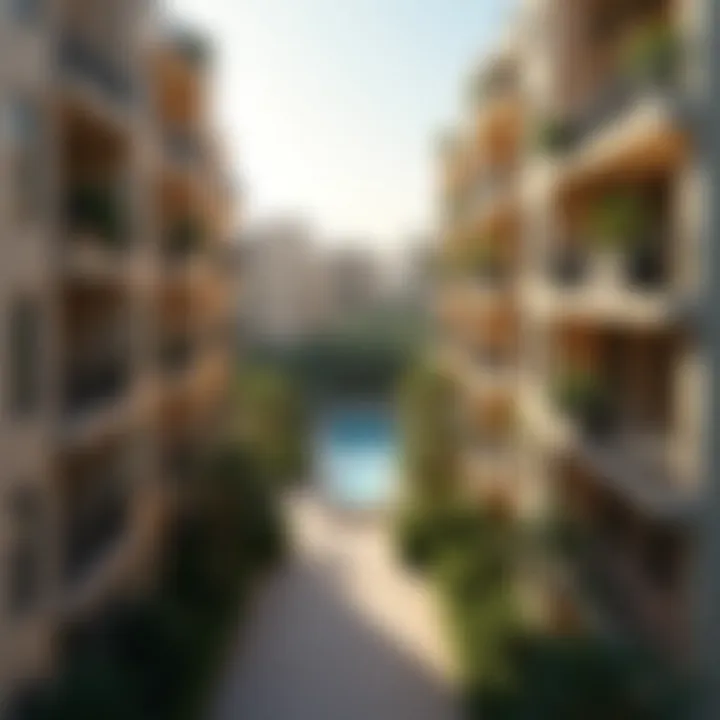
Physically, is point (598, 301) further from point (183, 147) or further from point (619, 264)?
point (183, 147)

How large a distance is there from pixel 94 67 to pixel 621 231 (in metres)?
4.01

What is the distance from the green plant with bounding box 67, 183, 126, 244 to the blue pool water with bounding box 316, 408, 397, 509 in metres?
8.60

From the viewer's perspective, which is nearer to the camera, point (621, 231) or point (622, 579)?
point (621, 231)

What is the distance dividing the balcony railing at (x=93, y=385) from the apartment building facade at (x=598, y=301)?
3.66 m

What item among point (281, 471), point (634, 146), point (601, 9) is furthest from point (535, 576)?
point (281, 471)

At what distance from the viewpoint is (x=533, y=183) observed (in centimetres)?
890

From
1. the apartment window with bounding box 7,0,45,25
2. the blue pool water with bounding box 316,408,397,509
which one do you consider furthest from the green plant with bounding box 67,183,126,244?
the blue pool water with bounding box 316,408,397,509

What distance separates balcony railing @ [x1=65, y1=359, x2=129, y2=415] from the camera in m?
6.66

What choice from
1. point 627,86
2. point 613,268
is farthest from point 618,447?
point 627,86

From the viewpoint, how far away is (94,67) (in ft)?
21.8

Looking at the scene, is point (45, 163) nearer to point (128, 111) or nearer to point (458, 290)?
point (128, 111)

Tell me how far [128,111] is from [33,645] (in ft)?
14.1

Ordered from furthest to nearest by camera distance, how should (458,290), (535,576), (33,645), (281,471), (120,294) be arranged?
(281,471) < (458,290) < (535,576) < (120,294) < (33,645)

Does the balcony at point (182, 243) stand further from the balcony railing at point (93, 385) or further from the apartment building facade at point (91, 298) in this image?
the balcony railing at point (93, 385)
